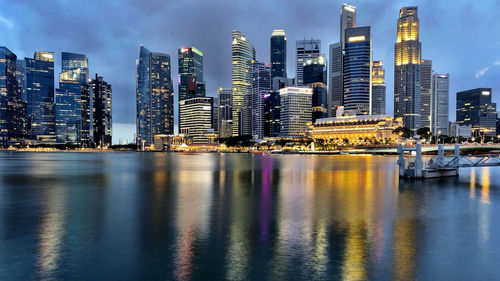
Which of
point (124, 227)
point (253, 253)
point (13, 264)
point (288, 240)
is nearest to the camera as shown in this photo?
point (13, 264)

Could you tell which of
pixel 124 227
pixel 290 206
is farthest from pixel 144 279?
pixel 290 206

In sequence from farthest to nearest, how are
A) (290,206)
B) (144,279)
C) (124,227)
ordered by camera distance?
(290,206)
(124,227)
(144,279)

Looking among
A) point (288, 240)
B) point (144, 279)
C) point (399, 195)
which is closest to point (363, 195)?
point (399, 195)

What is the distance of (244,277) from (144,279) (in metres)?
4.43

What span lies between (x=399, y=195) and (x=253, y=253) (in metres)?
29.0

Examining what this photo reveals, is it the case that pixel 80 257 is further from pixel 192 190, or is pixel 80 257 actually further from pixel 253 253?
pixel 192 190

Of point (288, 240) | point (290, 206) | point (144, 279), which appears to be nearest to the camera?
point (144, 279)

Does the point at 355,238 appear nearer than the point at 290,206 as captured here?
Yes

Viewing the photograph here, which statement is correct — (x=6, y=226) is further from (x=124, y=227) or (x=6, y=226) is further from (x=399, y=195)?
(x=399, y=195)

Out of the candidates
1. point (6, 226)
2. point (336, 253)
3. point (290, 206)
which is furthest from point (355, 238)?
point (6, 226)

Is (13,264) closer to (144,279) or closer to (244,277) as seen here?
(144,279)

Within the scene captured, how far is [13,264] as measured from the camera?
53.2ft

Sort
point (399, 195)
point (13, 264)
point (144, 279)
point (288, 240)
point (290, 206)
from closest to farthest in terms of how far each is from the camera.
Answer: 1. point (144, 279)
2. point (13, 264)
3. point (288, 240)
4. point (290, 206)
5. point (399, 195)

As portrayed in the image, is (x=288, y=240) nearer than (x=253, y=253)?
No
